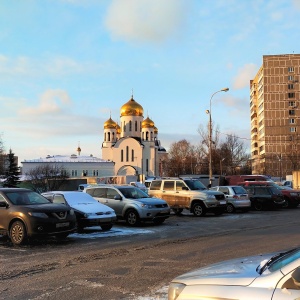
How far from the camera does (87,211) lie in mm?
13945

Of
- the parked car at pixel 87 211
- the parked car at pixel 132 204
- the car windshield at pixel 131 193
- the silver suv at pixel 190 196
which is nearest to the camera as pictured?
the parked car at pixel 87 211

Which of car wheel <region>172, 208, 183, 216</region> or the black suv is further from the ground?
the black suv

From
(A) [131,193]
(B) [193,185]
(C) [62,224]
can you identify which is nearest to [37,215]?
(C) [62,224]

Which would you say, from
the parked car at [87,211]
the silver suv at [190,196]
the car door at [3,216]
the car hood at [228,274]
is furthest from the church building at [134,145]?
the car hood at [228,274]

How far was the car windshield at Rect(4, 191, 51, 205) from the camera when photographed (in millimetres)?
12055

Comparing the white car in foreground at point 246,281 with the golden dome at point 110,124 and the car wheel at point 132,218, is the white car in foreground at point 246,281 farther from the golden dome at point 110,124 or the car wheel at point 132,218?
the golden dome at point 110,124

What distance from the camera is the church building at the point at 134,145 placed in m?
92.4

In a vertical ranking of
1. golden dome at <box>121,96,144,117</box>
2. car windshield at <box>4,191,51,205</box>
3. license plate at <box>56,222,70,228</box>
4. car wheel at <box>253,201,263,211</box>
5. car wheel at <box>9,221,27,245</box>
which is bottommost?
car wheel at <box>253,201,263,211</box>

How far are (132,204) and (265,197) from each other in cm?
1236

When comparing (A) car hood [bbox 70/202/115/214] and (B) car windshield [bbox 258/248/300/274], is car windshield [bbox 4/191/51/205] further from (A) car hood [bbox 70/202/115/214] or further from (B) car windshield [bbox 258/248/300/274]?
(B) car windshield [bbox 258/248/300/274]

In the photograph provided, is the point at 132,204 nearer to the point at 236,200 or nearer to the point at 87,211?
the point at 87,211

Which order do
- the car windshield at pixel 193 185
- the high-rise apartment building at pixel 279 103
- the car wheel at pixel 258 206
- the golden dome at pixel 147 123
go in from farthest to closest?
1. the high-rise apartment building at pixel 279 103
2. the golden dome at pixel 147 123
3. the car wheel at pixel 258 206
4. the car windshield at pixel 193 185

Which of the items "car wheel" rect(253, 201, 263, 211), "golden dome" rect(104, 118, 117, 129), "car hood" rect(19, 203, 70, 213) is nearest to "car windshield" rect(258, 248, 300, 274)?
"car hood" rect(19, 203, 70, 213)

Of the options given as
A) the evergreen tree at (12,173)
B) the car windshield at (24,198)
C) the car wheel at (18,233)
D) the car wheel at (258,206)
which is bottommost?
the car wheel at (258,206)
